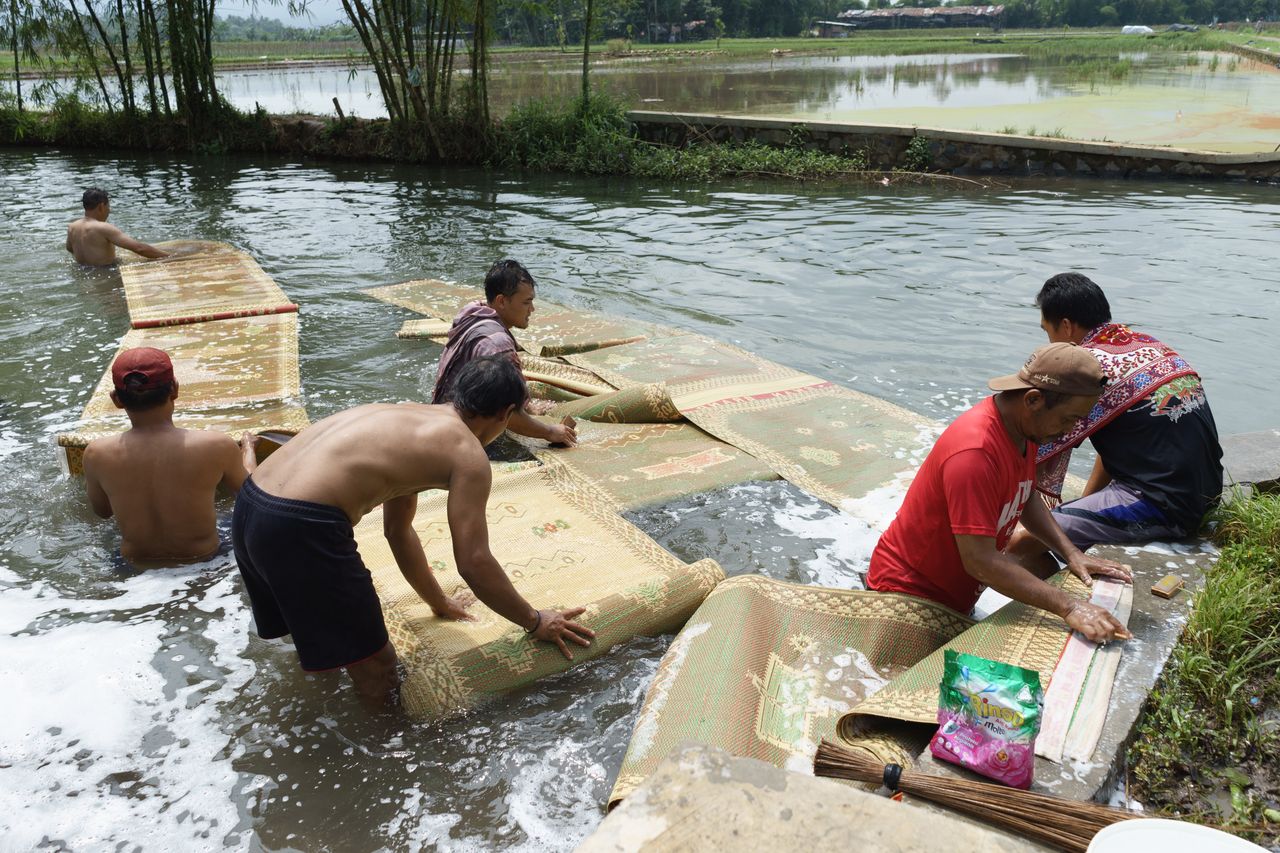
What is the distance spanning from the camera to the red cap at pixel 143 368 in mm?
3543

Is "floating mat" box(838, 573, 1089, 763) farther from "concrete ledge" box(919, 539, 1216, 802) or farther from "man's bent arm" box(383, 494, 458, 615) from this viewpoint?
"man's bent arm" box(383, 494, 458, 615)

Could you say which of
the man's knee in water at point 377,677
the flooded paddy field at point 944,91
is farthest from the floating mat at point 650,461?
the flooded paddy field at point 944,91

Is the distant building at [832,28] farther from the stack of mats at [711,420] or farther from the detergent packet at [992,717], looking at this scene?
the detergent packet at [992,717]

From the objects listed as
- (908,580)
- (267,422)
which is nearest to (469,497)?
(908,580)

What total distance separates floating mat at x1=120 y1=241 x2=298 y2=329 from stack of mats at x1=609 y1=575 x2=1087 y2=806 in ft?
17.9

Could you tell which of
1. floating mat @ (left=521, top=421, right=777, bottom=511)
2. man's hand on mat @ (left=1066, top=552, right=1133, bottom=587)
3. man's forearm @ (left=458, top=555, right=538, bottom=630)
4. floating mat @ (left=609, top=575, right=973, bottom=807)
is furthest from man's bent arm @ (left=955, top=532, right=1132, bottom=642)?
floating mat @ (left=521, top=421, right=777, bottom=511)

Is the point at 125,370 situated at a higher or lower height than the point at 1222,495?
higher

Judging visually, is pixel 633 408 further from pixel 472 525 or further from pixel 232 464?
pixel 472 525

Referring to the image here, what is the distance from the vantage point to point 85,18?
57.3ft

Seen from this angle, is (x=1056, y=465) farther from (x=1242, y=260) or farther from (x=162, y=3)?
(x=162, y=3)

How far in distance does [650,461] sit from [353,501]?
225cm

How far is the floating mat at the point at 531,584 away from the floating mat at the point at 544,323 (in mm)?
2127

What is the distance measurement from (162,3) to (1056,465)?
745 inches

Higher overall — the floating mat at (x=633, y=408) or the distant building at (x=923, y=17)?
the distant building at (x=923, y=17)
